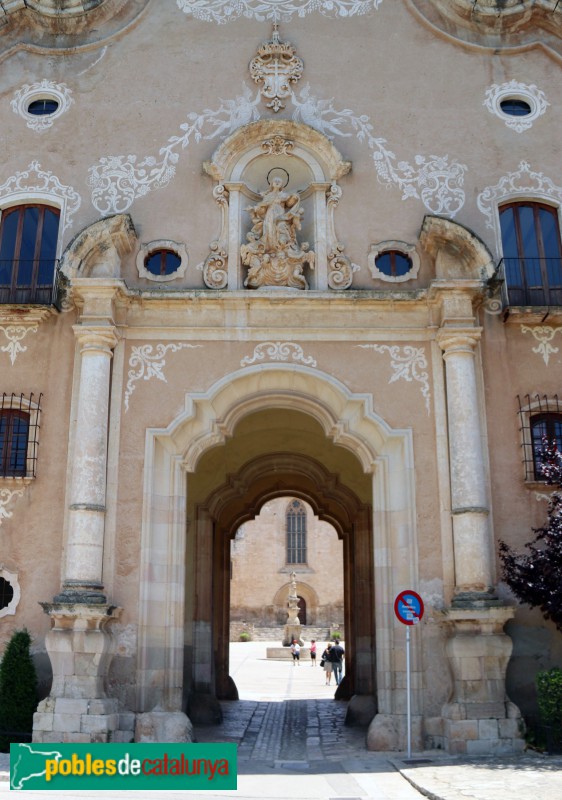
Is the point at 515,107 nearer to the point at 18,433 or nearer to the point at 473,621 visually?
the point at 473,621

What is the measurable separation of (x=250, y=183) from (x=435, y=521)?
7759 mm

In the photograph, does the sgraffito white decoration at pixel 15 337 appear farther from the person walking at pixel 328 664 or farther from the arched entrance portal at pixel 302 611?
the arched entrance portal at pixel 302 611

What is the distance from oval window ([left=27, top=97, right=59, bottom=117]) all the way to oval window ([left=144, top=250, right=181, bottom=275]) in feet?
14.1

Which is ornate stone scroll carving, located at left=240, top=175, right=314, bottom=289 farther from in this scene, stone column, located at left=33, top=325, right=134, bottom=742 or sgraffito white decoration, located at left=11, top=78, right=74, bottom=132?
sgraffito white decoration, located at left=11, top=78, right=74, bottom=132

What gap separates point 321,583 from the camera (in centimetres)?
6419

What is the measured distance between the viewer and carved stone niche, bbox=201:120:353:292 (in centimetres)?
1677

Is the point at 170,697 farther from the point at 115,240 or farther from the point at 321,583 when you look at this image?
the point at 321,583

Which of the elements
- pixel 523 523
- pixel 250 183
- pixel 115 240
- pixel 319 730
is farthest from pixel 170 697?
pixel 250 183

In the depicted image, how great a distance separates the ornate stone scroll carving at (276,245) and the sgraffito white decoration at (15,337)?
14.0 ft

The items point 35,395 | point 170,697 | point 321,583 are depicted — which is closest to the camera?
point 170,697

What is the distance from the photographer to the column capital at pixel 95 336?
15.7 m

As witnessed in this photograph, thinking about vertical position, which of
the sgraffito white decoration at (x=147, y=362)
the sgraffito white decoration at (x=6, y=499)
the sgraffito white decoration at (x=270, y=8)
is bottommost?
the sgraffito white decoration at (x=6, y=499)

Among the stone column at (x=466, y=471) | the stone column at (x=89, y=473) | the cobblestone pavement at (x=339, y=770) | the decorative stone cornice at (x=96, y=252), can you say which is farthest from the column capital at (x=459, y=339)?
the cobblestone pavement at (x=339, y=770)

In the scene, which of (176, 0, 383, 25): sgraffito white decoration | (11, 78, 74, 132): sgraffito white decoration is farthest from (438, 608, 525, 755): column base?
(176, 0, 383, 25): sgraffito white decoration
